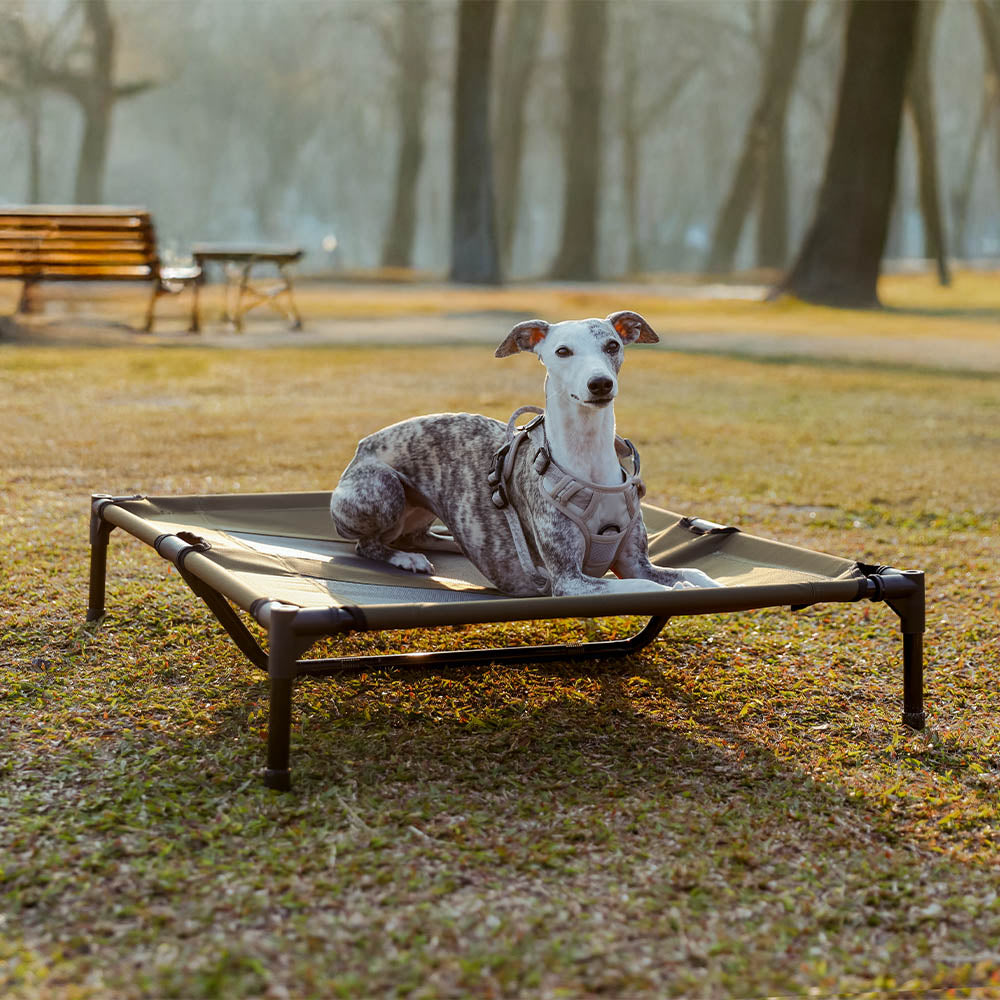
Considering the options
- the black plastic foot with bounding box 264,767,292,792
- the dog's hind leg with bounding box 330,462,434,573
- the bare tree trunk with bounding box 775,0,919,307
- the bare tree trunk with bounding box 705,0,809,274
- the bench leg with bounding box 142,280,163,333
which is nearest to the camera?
the black plastic foot with bounding box 264,767,292,792

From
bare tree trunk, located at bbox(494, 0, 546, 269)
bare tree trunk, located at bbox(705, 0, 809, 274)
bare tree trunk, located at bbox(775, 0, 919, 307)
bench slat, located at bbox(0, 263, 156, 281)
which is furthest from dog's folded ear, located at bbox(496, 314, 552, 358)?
bare tree trunk, located at bbox(494, 0, 546, 269)

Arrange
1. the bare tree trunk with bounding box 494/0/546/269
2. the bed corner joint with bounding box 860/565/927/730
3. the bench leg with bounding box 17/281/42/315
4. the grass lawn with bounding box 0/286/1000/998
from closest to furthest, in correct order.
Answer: the grass lawn with bounding box 0/286/1000/998 → the bed corner joint with bounding box 860/565/927/730 → the bench leg with bounding box 17/281/42/315 → the bare tree trunk with bounding box 494/0/546/269

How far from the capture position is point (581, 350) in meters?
3.99

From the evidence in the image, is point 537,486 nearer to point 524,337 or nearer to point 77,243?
point 524,337

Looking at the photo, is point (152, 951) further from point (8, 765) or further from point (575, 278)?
point (575, 278)

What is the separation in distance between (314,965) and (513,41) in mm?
37378

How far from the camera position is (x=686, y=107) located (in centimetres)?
4966

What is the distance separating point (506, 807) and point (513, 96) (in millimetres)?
36620

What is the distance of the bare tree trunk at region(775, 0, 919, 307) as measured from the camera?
1931 cm

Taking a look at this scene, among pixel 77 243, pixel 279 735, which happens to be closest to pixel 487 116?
pixel 77 243

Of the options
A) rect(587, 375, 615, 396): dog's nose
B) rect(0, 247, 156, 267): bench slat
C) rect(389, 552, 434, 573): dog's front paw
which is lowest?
rect(389, 552, 434, 573): dog's front paw

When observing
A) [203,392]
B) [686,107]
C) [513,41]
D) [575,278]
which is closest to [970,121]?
[686,107]

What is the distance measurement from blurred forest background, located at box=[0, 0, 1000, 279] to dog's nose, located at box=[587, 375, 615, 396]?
16.7m

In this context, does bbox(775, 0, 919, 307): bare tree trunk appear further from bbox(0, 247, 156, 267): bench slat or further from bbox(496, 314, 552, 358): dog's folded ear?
bbox(496, 314, 552, 358): dog's folded ear
